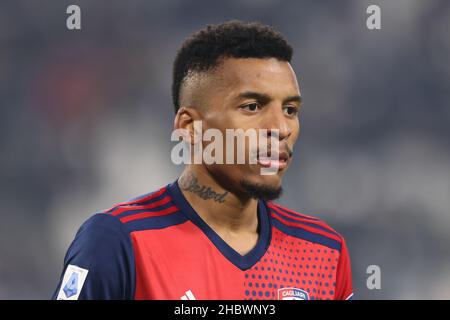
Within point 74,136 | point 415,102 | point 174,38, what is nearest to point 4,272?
point 74,136

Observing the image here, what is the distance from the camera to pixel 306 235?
125 inches

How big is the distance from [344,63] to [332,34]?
286 millimetres

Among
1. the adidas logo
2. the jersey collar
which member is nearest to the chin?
the jersey collar

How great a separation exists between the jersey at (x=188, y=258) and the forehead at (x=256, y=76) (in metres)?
0.54

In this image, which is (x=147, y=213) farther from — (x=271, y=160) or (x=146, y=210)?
(x=271, y=160)

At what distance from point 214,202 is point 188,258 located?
0.28 metres

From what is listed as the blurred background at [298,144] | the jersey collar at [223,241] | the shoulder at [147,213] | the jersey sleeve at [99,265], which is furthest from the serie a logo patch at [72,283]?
the blurred background at [298,144]

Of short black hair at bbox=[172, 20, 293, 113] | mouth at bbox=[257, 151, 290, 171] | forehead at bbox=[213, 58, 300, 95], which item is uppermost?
short black hair at bbox=[172, 20, 293, 113]

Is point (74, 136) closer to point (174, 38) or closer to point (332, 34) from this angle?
point (174, 38)

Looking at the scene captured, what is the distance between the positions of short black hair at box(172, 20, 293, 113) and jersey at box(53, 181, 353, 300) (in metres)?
0.54

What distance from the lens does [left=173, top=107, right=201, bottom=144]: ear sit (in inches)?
117

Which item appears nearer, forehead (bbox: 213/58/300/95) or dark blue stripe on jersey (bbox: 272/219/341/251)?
forehead (bbox: 213/58/300/95)

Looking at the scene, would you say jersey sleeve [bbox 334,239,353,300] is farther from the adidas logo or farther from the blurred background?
the blurred background
